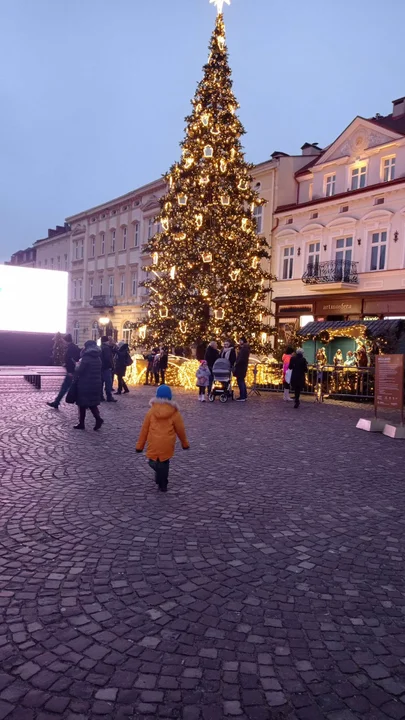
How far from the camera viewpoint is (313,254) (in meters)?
30.6

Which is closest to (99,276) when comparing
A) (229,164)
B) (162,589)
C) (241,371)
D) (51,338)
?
(51,338)

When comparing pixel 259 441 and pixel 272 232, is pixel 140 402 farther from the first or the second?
pixel 272 232

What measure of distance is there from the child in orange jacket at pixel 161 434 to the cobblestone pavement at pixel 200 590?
300 millimetres

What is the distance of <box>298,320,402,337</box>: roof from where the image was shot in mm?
20594

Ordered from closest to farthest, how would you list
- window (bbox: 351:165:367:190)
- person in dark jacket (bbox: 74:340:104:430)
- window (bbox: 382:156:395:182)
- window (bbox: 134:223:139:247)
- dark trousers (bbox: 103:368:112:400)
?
person in dark jacket (bbox: 74:340:104:430)
dark trousers (bbox: 103:368:112:400)
window (bbox: 382:156:395:182)
window (bbox: 351:165:367:190)
window (bbox: 134:223:139:247)

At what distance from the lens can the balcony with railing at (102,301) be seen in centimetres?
4759

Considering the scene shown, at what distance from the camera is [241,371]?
17109 mm

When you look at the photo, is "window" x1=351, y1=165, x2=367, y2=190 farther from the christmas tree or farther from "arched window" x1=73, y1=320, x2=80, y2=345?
"arched window" x1=73, y1=320, x2=80, y2=345

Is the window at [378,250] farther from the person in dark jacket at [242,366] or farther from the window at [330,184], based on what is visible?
the person in dark jacket at [242,366]

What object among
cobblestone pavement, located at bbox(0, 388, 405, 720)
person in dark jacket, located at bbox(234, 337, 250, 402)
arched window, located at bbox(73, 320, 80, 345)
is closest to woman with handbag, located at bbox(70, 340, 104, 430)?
cobblestone pavement, located at bbox(0, 388, 405, 720)

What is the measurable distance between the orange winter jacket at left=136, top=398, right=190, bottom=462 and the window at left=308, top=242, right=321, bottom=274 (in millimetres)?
24740

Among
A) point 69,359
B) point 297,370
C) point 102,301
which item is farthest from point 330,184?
point 102,301

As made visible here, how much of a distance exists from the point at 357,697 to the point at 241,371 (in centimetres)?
1445

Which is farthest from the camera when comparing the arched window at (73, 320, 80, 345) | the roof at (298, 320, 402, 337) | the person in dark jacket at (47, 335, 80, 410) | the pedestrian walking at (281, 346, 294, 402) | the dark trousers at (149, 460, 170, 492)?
the arched window at (73, 320, 80, 345)
